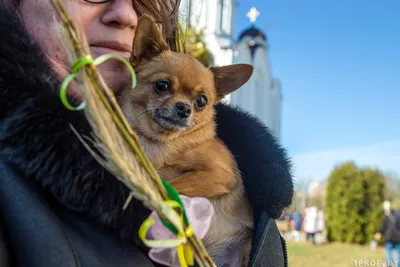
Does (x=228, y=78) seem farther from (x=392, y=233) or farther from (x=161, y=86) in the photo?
(x=392, y=233)

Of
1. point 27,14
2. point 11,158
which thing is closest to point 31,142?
point 11,158

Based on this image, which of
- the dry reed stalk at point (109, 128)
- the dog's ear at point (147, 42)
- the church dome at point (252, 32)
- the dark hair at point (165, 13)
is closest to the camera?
the dry reed stalk at point (109, 128)

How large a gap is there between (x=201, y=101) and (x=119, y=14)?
1.70ft

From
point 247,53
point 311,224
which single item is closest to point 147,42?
point 311,224

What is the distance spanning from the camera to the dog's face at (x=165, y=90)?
5.83 ft

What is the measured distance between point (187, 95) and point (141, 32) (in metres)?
0.33

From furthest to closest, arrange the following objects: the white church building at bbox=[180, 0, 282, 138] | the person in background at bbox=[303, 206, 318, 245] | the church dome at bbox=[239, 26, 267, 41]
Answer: the church dome at bbox=[239, 26, 267, 41] < the person in background at bbox=[303, 206, 318, 245] < the white church building at bbox=[180, 0, 282, 138]

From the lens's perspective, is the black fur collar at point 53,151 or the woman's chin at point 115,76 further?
the woman's chin at point 115,76

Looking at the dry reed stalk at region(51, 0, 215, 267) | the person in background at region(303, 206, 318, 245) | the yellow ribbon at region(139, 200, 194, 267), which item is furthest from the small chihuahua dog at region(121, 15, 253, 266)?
the person in background at region(303, 206, 318, 245)

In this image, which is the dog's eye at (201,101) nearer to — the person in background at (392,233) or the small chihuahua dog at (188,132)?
the small chihuahua dog at (188,132)

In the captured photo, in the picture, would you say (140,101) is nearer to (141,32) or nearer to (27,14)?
(141,32)

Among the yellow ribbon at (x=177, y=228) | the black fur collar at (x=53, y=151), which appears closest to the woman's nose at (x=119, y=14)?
the black fur collar at (x=53, y=151)

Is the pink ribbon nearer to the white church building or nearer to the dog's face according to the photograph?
the dog's face

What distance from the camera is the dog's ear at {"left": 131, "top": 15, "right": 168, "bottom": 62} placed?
1.76 metres
